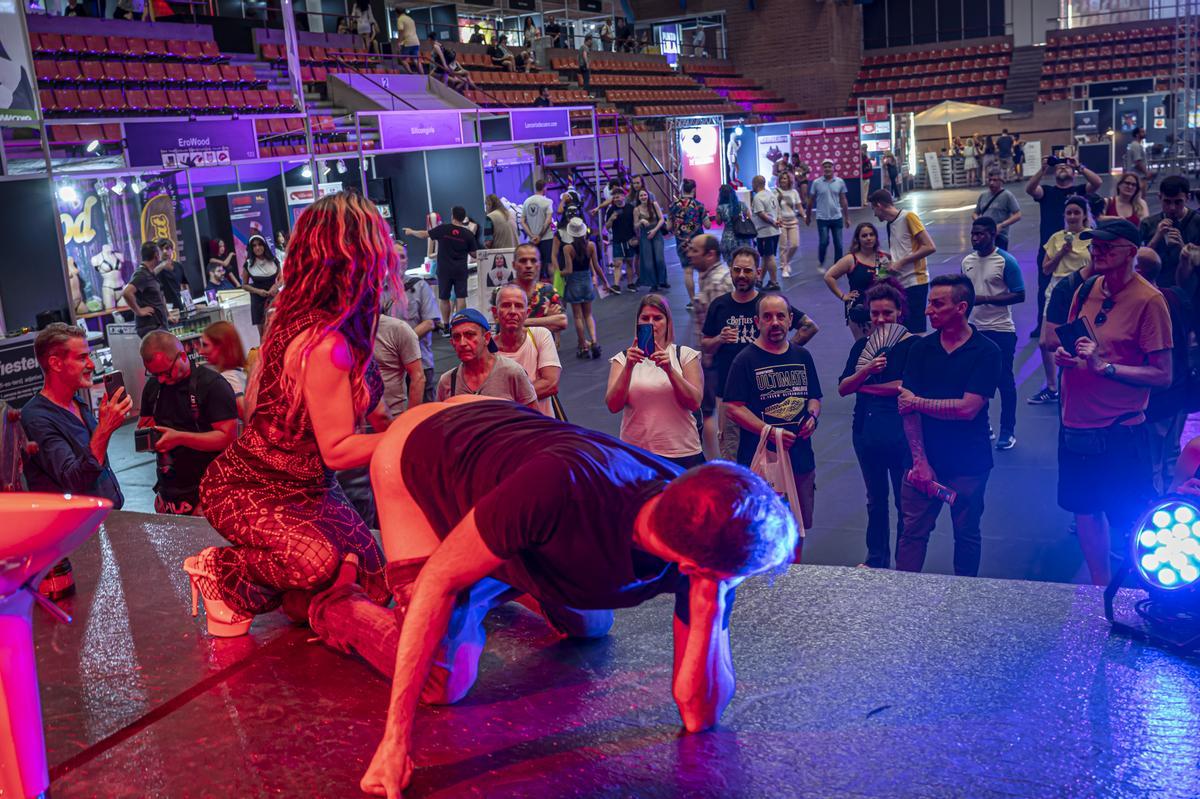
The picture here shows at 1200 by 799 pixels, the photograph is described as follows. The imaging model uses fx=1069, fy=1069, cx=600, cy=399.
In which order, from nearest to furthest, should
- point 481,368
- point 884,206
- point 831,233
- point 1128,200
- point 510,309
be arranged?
point 481,368, point 510,309, point 884,206, point 1128,200, point 831,233

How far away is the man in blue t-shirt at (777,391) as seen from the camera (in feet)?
15.2

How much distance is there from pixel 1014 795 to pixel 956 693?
0.37 m

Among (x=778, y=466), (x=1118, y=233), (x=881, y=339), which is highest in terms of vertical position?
(x=1118, y=233)

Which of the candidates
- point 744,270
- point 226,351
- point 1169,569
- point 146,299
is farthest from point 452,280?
point 1169,569

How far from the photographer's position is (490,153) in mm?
Result: 16594

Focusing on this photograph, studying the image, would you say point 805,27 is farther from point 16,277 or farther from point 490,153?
point 16,277

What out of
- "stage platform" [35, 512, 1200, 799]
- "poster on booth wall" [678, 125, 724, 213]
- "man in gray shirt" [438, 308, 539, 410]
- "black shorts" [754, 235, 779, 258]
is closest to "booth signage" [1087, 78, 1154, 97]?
"poster on booth wall" [678, 125, 724, 213]

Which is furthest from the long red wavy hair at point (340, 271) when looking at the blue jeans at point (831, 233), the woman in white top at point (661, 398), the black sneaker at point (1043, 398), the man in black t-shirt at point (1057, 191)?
the blue jeans at point (831, 233)

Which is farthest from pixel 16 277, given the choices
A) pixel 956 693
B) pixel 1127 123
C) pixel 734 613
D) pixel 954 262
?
pixel 1127 123

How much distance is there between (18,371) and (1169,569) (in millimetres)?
5844

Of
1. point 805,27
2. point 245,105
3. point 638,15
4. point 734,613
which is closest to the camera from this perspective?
point 734,613

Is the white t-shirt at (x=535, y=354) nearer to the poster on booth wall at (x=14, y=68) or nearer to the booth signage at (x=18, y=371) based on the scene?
the booth signage at (x=18, y=371)

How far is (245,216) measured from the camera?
554 inches

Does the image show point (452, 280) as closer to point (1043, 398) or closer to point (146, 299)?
point (146, 299)
